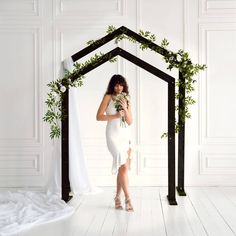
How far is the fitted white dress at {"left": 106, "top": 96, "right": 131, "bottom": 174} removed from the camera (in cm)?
520

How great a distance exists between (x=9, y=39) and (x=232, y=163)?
3.91 m

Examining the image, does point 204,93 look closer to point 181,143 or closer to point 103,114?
point 181,143

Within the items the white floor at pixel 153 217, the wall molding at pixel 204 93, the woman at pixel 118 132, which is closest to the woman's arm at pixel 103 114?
the woman at pixel 118 132

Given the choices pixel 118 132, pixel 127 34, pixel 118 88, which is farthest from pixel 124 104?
pixel 127 34

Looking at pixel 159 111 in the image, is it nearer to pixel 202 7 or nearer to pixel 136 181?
pixel 136 181

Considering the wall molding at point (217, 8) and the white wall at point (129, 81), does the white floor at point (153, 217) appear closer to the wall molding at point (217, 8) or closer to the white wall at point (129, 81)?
the white wall at point (129, 81)

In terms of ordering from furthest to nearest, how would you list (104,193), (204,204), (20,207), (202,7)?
(202,7), (104,193), (204,204), (20,207)

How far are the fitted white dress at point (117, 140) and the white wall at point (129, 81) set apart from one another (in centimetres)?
165

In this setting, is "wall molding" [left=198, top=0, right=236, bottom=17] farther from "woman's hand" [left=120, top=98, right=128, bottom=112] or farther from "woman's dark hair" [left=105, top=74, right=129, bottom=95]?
"woman's hand" [left=120, top=98, right=128, bottom=112]

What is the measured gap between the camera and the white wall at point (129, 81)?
6.93 m

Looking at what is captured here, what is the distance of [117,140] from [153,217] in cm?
98

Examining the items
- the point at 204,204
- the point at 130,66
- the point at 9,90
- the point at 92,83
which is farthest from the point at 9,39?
the point at 204,204

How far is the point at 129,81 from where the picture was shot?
6984 mm

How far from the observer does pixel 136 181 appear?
22.8ft
